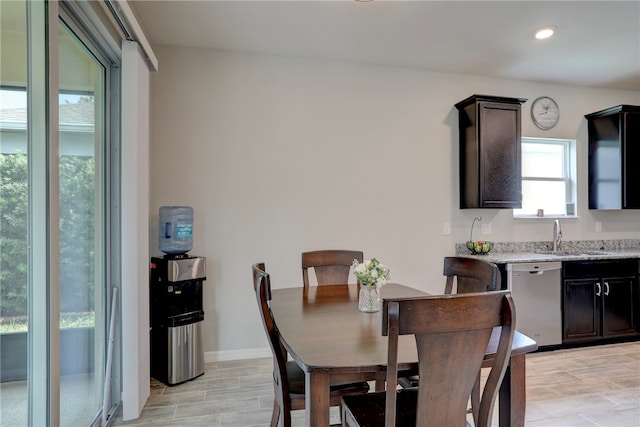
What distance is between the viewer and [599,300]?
368 cm

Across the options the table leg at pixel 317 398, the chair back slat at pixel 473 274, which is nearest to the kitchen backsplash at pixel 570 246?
the chair back slat at pixel 473 274

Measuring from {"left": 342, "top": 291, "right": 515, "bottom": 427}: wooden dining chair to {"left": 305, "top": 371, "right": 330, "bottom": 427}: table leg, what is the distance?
8.8 inches

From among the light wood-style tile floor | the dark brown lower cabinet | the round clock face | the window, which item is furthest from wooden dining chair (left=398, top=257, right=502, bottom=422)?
the round clock face

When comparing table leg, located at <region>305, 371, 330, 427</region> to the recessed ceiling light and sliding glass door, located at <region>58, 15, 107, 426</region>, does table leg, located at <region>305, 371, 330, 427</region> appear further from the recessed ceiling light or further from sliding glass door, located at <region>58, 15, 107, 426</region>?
the recessed ceiling light

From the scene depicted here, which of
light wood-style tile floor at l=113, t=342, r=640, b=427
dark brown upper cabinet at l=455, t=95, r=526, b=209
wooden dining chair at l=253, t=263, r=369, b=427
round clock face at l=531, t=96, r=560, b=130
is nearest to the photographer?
wooden dining chair at l=253, t=263, r=369, b=427

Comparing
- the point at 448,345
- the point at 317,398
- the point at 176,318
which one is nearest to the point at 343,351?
the point at 317,398

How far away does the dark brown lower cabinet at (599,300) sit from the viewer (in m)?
3.59

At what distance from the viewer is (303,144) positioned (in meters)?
3.55

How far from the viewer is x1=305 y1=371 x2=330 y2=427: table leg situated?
1252 millimetres

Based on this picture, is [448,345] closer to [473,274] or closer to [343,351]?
[343,351]

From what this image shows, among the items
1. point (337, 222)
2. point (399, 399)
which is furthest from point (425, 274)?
point (399, 399)

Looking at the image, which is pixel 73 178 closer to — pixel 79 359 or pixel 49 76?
pixel 49 76

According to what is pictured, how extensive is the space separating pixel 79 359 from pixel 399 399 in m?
1.78

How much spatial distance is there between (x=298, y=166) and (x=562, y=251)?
313 centimetres
